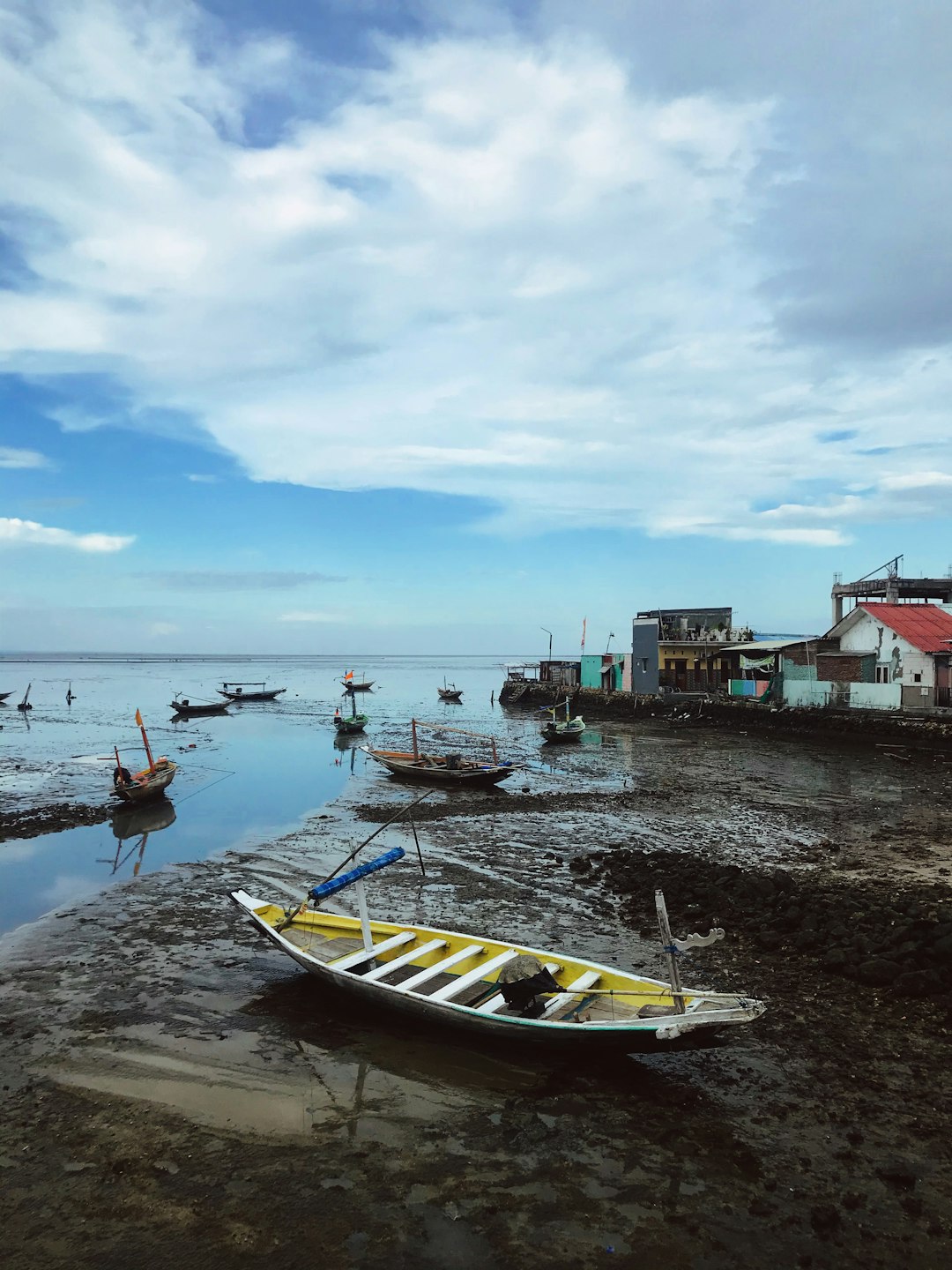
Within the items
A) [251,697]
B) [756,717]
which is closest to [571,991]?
[756,717]

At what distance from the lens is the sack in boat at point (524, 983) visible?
8.80 m

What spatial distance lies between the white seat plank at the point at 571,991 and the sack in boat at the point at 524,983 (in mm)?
114

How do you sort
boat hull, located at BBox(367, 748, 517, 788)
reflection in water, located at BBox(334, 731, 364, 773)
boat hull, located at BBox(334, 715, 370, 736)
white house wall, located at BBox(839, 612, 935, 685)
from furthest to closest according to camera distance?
boat hull, located at BBox(334, 715, 370, 736)
white house wall, located at BBox(839, 612, 935, 685)
reflection in water, located at BBox(334, 731, 364, 773)
boat hull, located at BBox(367, 748, 517, 788)

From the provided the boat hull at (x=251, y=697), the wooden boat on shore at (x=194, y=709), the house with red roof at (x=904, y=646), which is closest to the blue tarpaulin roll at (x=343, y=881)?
the house with red roof at (x=904, y=646)

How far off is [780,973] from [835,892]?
3.96 meters

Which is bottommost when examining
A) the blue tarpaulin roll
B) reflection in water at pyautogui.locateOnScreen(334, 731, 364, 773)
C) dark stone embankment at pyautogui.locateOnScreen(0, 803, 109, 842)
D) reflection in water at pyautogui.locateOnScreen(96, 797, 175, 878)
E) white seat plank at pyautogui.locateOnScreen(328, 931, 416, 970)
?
reflection in water at pyautogui.locateOnScreen(96, 797, 175, 878)

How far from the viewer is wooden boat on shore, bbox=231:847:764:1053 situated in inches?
321

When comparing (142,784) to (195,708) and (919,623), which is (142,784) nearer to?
(919,623)

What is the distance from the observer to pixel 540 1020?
852 centimetres

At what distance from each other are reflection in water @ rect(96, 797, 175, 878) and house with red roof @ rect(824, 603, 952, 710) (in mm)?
35773

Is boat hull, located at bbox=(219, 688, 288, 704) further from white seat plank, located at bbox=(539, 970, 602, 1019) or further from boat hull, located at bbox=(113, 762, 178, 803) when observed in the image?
white seat plank, located at bbox=(539, 970, 602, 1019)

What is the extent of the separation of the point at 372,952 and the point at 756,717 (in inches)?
1606

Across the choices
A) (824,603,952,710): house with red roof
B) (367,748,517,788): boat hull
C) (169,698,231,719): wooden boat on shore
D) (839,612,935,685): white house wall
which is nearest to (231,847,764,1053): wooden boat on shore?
(367,748,517,788): boat hull

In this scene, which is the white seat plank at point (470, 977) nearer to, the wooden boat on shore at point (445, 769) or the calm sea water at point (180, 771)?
the calm sea water at point (180, 771)
